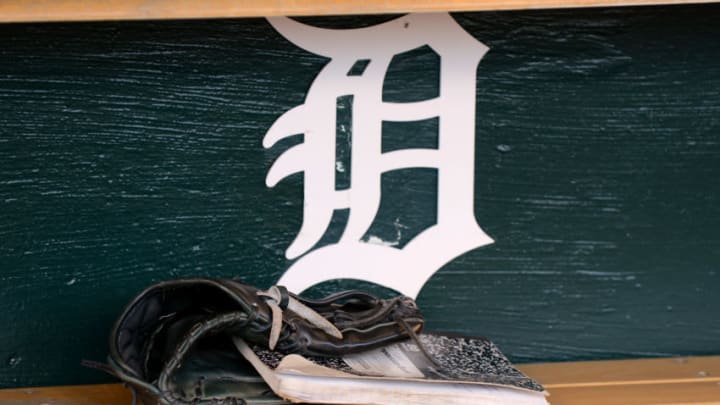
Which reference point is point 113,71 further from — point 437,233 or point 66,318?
point 437,233

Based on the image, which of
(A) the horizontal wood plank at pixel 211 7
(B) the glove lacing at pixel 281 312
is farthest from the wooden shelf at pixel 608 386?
(A) the horizontal wood plank at pixel 211 7

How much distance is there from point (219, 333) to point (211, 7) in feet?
1.22

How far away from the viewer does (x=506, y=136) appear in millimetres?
1663

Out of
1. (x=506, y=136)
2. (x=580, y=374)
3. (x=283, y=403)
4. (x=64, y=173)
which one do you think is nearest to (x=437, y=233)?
(x=506, y=136)

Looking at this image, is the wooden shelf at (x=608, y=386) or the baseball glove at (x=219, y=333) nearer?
the baseball glove at (x=219, y=333)

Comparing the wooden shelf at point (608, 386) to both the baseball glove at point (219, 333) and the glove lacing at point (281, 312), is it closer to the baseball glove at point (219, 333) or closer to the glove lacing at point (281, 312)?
the baseball glove at point (219, 333)

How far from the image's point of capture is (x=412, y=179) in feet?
5.39

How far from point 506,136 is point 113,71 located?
515mm

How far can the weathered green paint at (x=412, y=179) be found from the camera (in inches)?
60.5

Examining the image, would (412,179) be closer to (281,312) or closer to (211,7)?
(281,312)

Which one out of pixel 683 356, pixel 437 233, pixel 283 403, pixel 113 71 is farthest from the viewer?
pixel 683 356

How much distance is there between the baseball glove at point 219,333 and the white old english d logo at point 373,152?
13 cm

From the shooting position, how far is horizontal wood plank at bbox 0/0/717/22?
126cm

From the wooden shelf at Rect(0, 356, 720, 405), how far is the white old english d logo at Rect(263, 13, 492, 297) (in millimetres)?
217
